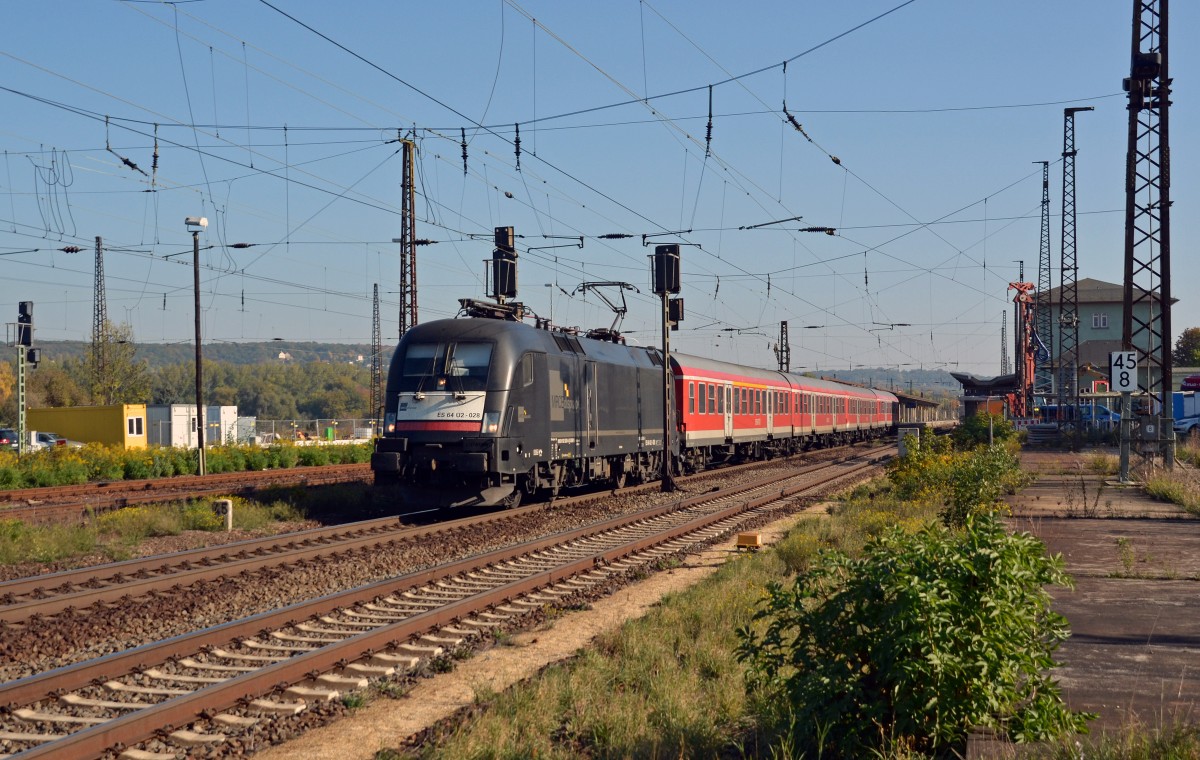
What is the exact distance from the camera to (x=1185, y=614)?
8.91m

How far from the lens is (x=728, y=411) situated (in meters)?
33.9

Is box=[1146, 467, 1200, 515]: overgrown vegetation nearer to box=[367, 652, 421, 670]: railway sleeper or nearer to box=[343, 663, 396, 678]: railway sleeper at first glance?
box=[367, 652, 421, 670]: railway sleeper

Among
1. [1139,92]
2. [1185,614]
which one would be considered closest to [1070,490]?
[1139,92]

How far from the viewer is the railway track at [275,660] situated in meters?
6.45

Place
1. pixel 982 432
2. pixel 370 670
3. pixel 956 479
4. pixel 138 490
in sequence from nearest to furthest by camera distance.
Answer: pixel 370 670 → pixel 956 479 → pixel 138 490 → pixel 982 432

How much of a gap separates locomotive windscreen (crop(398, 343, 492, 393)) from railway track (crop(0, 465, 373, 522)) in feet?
17.9

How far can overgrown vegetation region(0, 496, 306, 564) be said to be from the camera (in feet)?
46.6

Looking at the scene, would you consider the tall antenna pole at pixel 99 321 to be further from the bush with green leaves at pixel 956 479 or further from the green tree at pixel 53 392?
the bush with green leaves at pixel 956 479

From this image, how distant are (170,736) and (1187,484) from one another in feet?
65.5

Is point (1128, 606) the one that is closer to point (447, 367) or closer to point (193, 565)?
point (193, 565)

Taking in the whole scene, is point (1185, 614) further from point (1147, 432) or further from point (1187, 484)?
point (1147, 432)

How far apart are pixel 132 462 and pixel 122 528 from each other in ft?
52.7

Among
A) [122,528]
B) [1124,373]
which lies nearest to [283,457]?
[122,528]

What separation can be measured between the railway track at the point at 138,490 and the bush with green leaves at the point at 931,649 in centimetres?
1534
